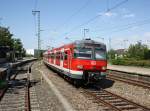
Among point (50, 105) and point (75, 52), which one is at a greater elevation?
point (75, 52)

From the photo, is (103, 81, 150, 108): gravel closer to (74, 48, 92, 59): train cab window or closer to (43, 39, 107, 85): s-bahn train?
(43, 39, 107, 85): s-bahn train

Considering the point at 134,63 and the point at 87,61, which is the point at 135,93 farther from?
the point at 134,63

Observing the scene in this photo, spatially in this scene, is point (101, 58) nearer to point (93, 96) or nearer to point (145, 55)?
point (93, 96)

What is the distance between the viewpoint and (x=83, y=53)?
17.1m

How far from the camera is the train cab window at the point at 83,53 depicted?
17.0 meters

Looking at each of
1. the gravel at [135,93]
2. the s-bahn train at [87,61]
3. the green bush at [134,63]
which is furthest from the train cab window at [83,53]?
the green bush at [134,63]

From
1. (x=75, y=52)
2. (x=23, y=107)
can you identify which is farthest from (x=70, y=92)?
(x=23, y=107)

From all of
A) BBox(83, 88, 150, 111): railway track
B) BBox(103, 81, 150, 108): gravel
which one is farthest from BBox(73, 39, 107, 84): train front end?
BBox(83, 88, 150, 111): railway track

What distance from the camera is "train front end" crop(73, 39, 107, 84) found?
16.7 meters

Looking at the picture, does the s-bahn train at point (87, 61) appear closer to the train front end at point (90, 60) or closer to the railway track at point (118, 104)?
the train front end at point (90, 60)

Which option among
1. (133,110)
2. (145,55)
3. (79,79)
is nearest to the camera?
(133,110)

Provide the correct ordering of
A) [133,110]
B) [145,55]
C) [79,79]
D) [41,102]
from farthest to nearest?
[145,55] → [79,79] → [41,102] → [133,110]

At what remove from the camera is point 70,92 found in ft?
51.2

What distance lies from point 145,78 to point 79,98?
1048cm
